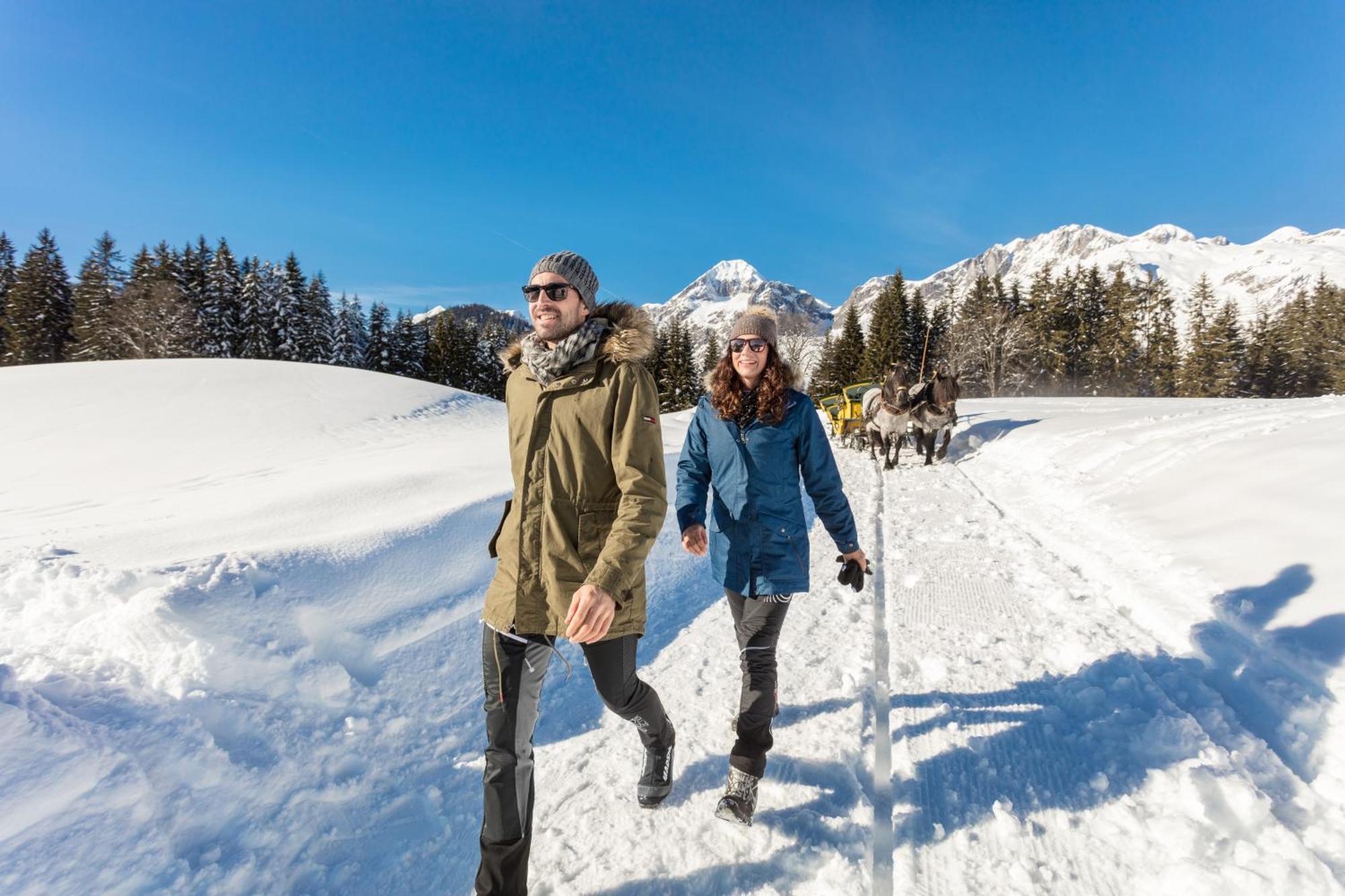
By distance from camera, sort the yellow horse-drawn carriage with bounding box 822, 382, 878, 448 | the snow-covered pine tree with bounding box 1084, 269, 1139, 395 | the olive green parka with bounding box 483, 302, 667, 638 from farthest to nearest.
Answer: the snow-covered pine tree with bounding box 1084, 269, 1139, 395 < the yellow horse-drawn carriage with bounding box 822, 382, 878, 448 < the olive green parka with bounding box 483, 302, 667, 638

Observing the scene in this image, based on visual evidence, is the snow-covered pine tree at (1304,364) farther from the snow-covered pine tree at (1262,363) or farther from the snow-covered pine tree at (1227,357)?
the snow-covered pine tree at (1227,357)

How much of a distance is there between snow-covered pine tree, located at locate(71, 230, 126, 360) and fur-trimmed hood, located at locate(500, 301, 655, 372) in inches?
1959

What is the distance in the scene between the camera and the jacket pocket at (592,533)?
1.94 metres

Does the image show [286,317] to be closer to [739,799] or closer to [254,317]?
[254,317]

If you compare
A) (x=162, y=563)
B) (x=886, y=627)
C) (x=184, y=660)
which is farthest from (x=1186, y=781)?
(x=162, y=563)

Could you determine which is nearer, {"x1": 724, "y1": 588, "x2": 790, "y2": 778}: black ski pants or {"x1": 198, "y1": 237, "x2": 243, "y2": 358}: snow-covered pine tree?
{"x1": 724, "y1": 588, "x2": 790, "y2": 778}: black ski pants

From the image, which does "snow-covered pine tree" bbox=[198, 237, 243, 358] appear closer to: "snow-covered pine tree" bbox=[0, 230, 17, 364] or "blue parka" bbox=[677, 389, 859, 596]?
"snow-covered pine tree" bbox=[0, 230, 17, 364]

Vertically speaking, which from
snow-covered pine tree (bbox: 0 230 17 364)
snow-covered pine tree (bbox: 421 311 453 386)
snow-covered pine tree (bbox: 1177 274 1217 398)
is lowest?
snow-covered pine tree (bbox: 1177 274 1217 398)

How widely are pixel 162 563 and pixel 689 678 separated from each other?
10.6 ft

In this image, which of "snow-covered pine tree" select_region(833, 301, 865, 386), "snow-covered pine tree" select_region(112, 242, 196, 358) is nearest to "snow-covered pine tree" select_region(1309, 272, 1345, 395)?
"snow-covered pine tree" select_region(833, 301, 865, 386)

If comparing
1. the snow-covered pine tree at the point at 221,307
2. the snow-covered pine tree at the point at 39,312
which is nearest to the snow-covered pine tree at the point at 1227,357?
the snow-covered pine tree at the point at 221,307

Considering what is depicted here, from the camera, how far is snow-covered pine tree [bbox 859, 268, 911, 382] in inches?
1636

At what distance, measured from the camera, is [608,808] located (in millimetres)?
2482

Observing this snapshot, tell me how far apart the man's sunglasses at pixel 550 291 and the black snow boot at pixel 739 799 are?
6.71 ft
